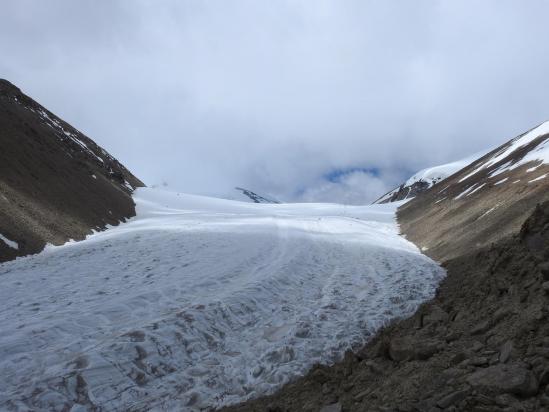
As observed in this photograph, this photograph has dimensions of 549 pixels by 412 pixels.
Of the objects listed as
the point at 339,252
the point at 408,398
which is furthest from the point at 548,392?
the point at 339,252

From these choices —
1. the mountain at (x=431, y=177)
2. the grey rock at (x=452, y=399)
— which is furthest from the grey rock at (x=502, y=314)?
the mountain at (x=431, y=177)

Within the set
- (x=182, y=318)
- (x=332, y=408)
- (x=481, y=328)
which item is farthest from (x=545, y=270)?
(x=182, y=318)

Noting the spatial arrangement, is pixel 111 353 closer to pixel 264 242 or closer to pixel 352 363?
pixel 352 363

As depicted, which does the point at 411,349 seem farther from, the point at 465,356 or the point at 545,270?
the point at 545,270

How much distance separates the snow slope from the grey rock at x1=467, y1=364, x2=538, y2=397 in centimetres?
360

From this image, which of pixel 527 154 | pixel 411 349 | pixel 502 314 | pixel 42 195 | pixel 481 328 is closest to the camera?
pixel 411 349

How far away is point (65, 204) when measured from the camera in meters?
30.8

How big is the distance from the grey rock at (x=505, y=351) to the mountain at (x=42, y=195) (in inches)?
741

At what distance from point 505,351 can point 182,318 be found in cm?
679

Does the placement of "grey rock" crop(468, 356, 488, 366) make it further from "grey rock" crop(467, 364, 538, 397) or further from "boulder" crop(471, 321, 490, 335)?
"boulder" crop(471, 321, 490, 335)

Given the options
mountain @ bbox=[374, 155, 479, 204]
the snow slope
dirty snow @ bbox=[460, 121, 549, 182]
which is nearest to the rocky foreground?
the snow slope

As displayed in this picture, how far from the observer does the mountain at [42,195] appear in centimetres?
2189

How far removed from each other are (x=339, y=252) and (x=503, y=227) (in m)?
7.37

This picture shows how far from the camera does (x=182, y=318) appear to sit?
33.7ft
